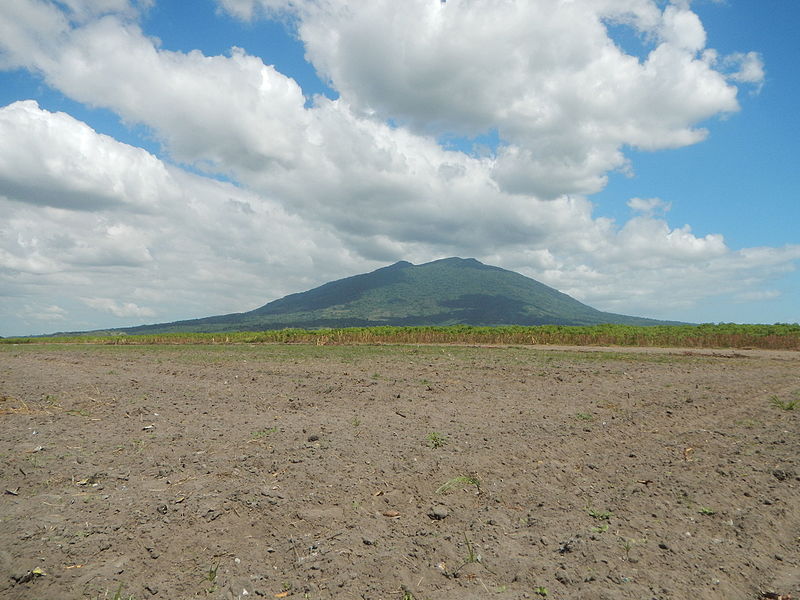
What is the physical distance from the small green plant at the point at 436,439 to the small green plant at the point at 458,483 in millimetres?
1327

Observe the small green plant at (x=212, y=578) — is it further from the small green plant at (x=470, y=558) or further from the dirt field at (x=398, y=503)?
the small green plant at (x=470, y=558)

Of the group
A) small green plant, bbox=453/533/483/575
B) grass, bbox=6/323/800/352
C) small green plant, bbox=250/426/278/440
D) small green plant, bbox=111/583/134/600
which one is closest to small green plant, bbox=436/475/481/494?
small green plant, bbox=453/533/483/575

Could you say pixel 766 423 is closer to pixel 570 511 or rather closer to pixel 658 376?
pixel 570 511

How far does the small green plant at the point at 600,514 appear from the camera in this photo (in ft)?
16.1

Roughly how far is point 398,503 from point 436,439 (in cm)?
236

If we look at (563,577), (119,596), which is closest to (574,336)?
(563,577)

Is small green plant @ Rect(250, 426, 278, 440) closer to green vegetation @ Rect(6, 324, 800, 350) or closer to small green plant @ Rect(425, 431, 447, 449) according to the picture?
small green plant @ Rect(425, 431, 447, 449)

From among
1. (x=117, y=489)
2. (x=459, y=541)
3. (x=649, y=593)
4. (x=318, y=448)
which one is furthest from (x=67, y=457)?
(x=649, y=593)

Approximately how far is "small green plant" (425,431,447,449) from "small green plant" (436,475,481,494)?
133 centimetres

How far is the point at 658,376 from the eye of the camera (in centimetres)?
1714

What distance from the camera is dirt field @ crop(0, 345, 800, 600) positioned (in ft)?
12.7

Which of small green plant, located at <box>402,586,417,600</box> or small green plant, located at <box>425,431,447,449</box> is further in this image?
small green plant, located at <box>425,431,447,449</box>

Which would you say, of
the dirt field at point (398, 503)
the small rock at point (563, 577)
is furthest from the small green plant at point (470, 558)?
the small rock at point (563, 577)

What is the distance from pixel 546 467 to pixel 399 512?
2302 millimetres
